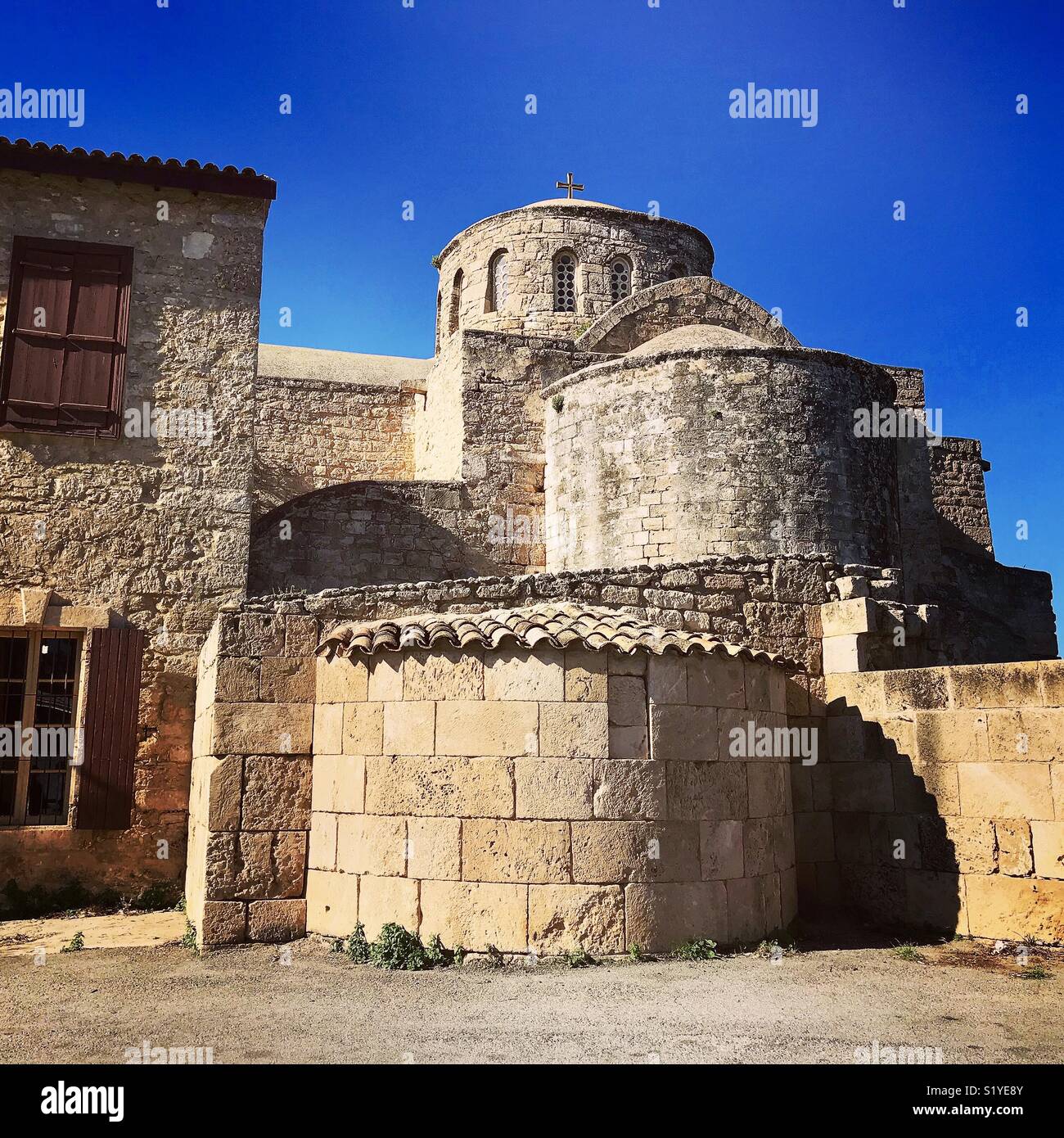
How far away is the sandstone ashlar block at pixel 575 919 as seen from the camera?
244 inches

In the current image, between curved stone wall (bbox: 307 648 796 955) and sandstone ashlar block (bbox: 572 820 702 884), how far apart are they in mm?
11

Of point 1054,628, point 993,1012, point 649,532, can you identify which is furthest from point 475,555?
point 1054,628

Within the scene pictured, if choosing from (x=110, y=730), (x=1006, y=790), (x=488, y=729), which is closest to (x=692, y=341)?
(x=1006, y=790)

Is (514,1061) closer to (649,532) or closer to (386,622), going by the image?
(386,622)

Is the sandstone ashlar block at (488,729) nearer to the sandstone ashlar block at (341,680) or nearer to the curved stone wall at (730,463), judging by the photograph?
the sandstone ashlar block at (341,680)

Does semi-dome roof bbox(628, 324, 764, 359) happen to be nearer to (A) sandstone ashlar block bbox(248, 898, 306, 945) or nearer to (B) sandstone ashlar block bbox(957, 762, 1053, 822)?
(B) sandstone ashlar block bbox(957, 762, 1053, 822)

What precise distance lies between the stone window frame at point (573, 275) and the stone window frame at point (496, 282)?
906 mm

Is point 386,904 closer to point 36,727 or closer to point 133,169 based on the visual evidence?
point 36,727

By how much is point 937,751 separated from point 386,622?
4.51m

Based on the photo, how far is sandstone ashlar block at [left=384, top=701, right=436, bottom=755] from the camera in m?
6.64

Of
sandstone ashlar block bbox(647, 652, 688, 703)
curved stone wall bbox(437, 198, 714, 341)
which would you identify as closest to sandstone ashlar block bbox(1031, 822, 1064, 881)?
sandstone ashlar block bbox(647, 652, 688, 703)

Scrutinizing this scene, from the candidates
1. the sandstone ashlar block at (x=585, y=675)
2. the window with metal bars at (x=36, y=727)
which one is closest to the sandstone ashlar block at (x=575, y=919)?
the sandstone ashlar block at (x=585, y=675)

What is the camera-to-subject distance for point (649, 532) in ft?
42.3

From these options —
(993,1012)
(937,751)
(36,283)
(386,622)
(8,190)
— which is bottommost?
(993,1012)
